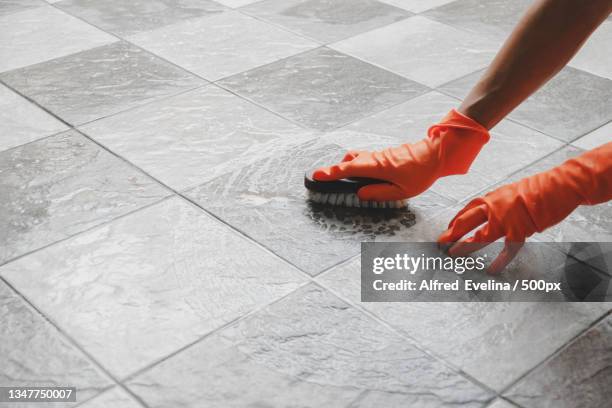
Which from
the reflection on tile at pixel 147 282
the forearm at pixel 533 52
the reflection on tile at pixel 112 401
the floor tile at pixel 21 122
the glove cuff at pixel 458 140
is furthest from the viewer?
the floor tile at pixel 21 122

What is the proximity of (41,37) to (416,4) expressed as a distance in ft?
3.50

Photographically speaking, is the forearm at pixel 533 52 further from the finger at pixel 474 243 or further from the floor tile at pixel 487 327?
the floor tile at pixel 487 327

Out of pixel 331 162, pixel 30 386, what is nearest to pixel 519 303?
pixel 331 162

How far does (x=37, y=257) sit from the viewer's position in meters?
1.36

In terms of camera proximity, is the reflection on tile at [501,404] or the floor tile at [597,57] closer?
the reflection on tile at [501,404]

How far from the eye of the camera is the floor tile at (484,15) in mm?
2289

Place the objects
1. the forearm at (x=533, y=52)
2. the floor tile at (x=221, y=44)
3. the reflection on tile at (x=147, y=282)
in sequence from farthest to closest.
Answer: the floor tile at (x=221, y=44) → the forearm at (x=533, y=52) → the reflection on tile at (x=147, y=282)

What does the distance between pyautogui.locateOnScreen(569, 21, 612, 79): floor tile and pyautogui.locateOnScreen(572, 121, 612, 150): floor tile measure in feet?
0.99

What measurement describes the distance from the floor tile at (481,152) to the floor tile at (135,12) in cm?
76

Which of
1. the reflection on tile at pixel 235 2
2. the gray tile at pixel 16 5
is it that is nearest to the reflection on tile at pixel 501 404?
the reflection on tile at pixel 235 2

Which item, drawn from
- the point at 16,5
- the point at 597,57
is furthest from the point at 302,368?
the point at 16,5

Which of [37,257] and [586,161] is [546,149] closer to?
[586,161]

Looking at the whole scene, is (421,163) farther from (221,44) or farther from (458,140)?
(221,44)

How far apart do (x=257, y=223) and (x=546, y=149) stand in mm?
650
